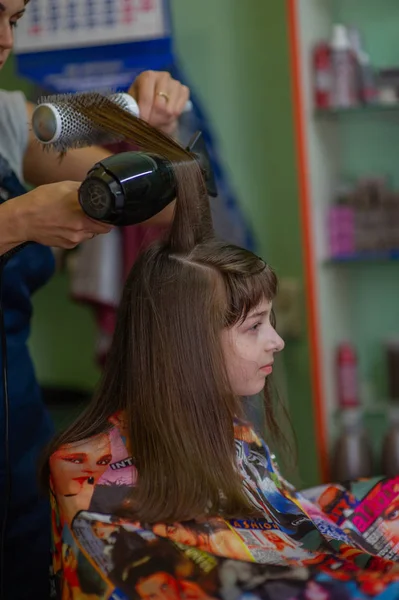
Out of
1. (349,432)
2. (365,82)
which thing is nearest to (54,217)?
(349,432)

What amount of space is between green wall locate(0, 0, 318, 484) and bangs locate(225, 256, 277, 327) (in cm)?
182

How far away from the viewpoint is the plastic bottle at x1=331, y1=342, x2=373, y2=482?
8.45ft

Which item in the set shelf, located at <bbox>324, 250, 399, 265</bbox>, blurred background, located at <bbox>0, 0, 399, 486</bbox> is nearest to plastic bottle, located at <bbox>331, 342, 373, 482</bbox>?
blurred background, located at <bbox>0, 0, 399, 486</bbox>

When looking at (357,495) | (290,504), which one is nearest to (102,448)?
(290,504)

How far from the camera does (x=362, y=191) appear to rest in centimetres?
273

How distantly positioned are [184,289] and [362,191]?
1653 mm

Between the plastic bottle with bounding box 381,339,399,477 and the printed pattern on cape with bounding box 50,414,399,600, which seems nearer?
the printed pattern on cape with bounding box 50,414,399,600

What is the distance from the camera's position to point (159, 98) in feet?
4.67

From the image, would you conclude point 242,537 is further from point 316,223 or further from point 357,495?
point 316,223

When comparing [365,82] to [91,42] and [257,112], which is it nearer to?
[257,112]

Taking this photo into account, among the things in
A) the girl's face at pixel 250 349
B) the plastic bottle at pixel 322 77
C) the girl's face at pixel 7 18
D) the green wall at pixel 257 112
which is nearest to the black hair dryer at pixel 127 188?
the girl's face at pixel 250 349

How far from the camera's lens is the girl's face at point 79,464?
1127 mm

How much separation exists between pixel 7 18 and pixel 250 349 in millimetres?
671

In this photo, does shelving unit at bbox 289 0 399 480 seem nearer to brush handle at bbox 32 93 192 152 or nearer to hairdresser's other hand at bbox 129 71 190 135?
hairdresser's other hand at bbox 129 71 190 135
